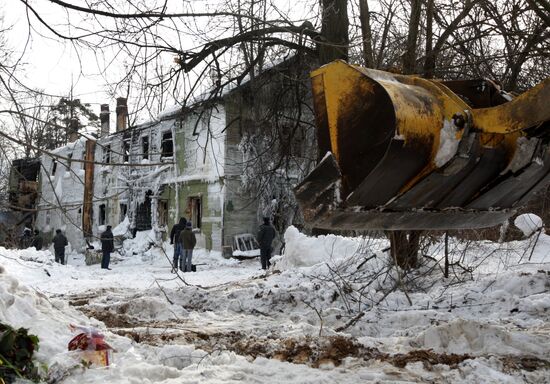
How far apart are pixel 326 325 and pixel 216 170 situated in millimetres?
15511

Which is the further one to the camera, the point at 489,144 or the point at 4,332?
the point at 4,332

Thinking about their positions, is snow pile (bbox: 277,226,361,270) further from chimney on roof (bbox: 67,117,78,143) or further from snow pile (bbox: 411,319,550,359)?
chimney on roof (bbox: 67,117,78,143)

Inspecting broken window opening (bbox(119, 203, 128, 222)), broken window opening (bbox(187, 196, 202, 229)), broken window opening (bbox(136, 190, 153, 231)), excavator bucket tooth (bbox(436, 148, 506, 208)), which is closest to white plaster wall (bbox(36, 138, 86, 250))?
broken window opening (bbox(119, 203, 128, 222))

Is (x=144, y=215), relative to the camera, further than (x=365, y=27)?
Yes

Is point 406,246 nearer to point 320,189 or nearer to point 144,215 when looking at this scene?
point 320,189

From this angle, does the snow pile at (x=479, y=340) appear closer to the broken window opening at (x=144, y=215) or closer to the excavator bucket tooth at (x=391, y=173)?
the excavator bucket tooth at (x=391, y=173)

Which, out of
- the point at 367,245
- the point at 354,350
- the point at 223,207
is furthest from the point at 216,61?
the point at 223,207

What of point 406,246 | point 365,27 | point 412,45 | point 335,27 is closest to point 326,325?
point 406,246

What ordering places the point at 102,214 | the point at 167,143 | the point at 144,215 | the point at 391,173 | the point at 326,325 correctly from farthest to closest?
the point at 102,214, the point at 144,215, the point at 167,143, the point at 326,325, the point at 391,173

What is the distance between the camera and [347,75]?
2920 mm

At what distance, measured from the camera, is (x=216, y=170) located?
20.8 m

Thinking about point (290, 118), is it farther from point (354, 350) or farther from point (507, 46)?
point (354, 350)

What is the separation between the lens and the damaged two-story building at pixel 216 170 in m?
9.73

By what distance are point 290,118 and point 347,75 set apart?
6951mm
